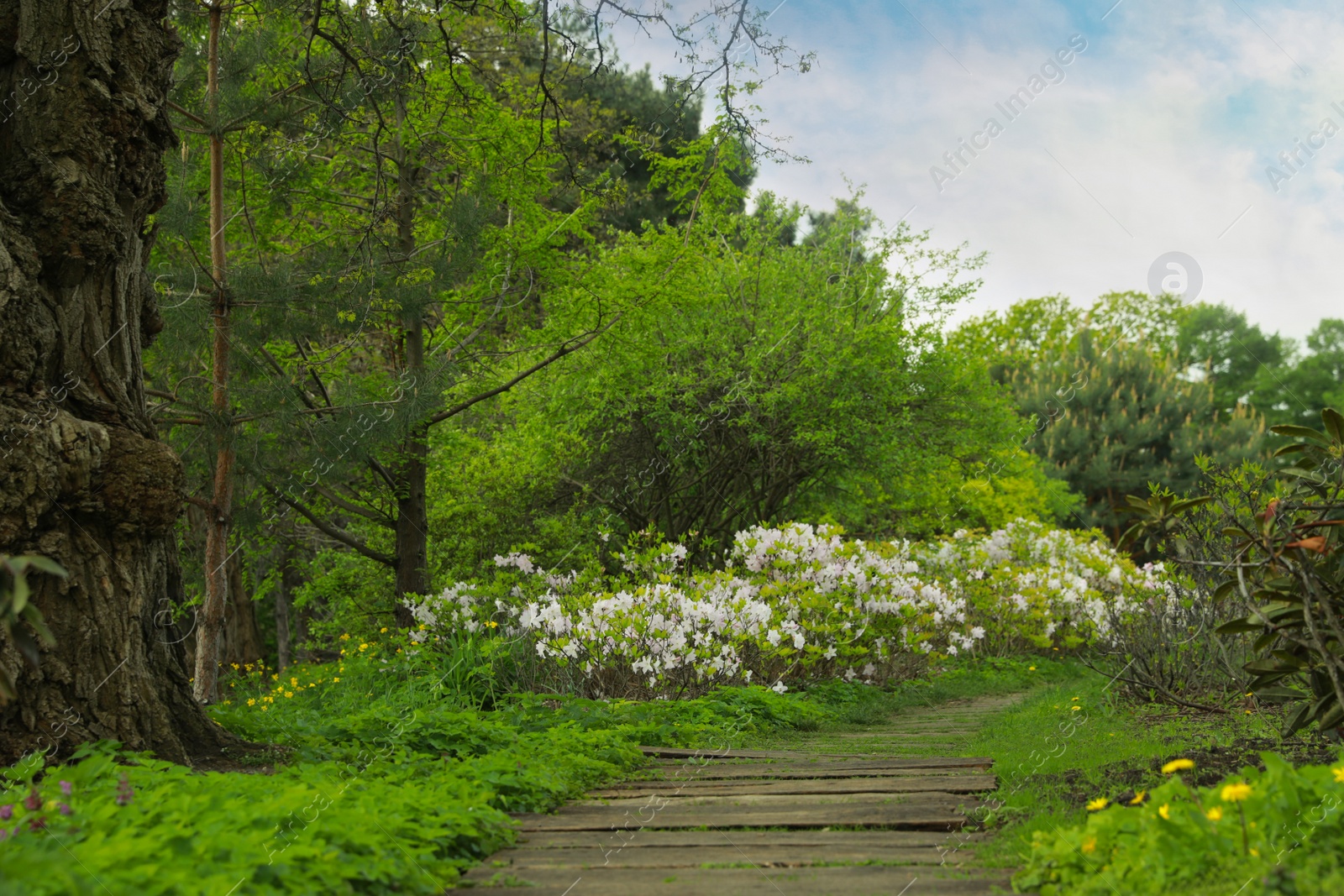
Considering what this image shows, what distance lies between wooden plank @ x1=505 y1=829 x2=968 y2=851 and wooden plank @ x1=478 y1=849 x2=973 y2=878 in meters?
0.03

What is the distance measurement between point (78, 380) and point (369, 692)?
3541 millimetres

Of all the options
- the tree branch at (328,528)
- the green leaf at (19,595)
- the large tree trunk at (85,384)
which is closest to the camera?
the green leaf at (19,595)

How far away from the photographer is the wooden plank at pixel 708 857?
3.13 meters

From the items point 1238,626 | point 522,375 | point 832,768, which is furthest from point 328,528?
point 1238,626

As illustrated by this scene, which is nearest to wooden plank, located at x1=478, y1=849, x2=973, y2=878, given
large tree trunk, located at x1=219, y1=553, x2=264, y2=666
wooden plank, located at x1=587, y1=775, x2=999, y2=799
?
wooden plank, located at x1=587, y1=775, x2=999, y2=799

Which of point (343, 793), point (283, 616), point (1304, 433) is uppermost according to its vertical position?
point (1304, 433)

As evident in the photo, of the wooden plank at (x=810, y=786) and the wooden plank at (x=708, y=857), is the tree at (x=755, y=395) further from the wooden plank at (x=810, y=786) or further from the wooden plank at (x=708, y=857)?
the wooden plank at (x=708, y=857)

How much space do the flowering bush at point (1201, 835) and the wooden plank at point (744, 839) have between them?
2.16ft

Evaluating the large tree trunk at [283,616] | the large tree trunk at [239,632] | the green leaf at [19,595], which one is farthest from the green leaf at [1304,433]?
the large tree trunk at [283,616]

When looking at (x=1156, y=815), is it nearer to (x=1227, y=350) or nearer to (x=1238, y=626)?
(x=1238, y=626)

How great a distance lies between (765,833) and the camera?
3.56 metres

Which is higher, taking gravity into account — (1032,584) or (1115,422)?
(1115,422)

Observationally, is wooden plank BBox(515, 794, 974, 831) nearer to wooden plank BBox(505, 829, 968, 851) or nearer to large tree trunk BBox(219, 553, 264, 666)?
wooden plank BBox(505, 829, 968, 851)

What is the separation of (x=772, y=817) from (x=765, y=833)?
0.78 ft
